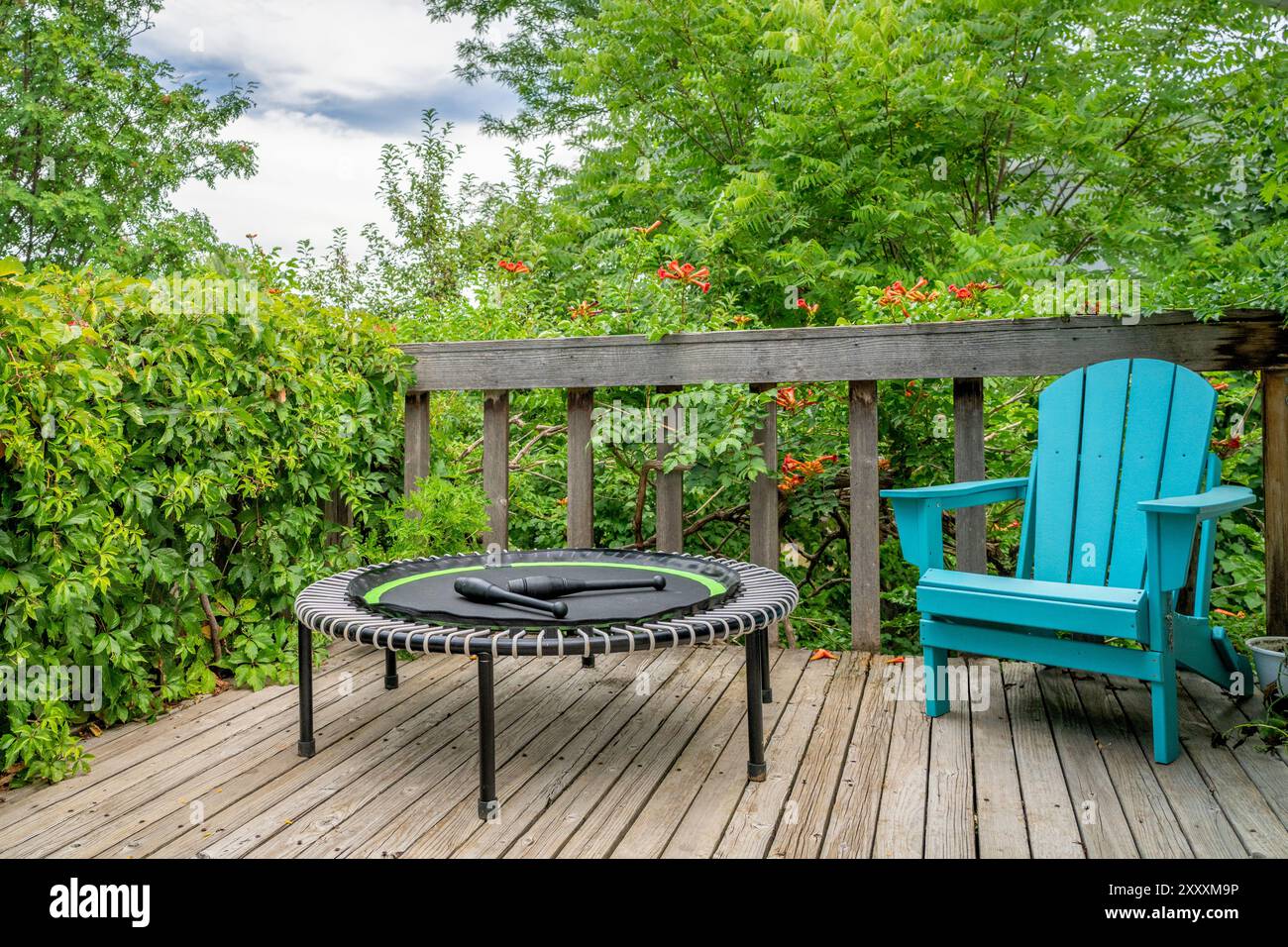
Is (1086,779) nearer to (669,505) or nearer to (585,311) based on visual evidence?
(669,505)

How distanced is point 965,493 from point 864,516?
513mm

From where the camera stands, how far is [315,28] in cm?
1184

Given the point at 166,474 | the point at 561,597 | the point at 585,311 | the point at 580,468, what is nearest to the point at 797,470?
the point at 580,468

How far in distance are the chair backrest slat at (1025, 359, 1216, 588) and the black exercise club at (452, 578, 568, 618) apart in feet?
5.02

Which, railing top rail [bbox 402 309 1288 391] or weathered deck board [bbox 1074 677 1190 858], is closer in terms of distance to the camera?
weathered deck board [bbox 1074 677 1190 858]

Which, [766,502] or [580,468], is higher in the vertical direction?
[580,468]

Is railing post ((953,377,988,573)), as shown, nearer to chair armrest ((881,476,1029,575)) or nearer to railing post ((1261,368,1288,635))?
chair armrest ((881,476,1029,575))

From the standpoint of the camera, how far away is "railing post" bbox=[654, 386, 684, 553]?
3.27 m

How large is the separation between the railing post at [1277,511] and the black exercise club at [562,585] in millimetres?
1881

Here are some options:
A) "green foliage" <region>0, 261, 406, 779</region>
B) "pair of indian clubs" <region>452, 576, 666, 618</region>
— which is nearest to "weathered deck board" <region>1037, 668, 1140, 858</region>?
"pair of indian clubs" <region>452, 576, 666, 618</region>

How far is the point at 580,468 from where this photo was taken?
3.34 metres

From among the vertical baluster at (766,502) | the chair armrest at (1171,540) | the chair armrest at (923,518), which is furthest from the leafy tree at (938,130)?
the chair armrest at (1171,540)

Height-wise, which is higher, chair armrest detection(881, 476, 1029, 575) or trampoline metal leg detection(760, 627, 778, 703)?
chair armrest detection(881, 476, 1029, 575)
